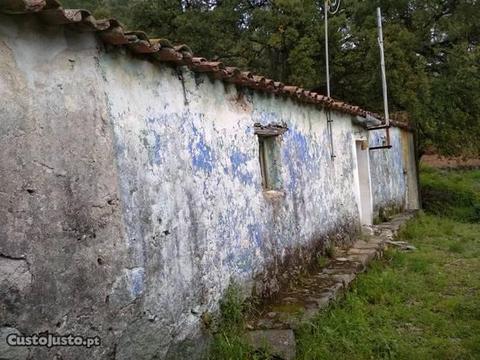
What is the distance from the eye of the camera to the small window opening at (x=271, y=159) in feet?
19.9

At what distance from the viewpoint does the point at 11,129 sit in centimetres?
262

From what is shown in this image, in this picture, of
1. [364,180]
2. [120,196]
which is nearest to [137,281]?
[120,196]

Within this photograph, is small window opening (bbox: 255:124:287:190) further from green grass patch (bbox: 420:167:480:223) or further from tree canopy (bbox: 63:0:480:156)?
green grass patch (bbox: 420:167:480:223)

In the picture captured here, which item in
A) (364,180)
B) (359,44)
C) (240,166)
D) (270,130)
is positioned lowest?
(364,180)

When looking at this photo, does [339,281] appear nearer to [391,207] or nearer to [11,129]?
[11,129]

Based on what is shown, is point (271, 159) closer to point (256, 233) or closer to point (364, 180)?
point (256, 233)

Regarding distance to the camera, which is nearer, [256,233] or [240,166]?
[240,166]

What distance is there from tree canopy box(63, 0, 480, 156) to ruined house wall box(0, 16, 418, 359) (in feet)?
25.5

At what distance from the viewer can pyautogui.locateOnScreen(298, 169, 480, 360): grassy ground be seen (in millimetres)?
4586

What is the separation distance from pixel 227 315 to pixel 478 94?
1127 cm

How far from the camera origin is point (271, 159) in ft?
20.1

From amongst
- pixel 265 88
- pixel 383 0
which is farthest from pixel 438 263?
pixel 383 0

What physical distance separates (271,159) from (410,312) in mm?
2390

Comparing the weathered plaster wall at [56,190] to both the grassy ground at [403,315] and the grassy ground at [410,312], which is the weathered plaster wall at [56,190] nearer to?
the grassy ground at [403,315]
